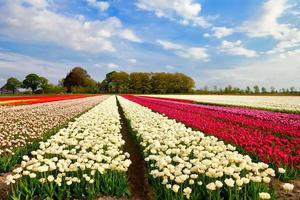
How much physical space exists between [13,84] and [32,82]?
25.4 feet

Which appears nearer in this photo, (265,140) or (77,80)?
(265,140)

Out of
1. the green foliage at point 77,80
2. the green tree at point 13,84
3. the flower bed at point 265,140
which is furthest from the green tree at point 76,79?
the flower bed at point 265,140

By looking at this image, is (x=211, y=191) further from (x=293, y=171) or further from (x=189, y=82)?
(x=189, y=82)

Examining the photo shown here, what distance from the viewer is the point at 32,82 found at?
127062mm

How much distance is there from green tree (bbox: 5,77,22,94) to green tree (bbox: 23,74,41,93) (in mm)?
3924

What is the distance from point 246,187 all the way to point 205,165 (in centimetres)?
79

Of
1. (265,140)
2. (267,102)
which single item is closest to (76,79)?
(267,102)

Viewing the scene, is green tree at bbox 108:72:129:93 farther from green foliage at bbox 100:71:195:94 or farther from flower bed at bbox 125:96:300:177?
flower bed at bbox 125:96:300:177

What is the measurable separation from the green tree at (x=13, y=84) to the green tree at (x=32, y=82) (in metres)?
3.92

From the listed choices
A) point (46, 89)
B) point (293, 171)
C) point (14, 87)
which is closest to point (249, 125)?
point (293, 171)

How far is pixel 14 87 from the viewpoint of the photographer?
421 ft

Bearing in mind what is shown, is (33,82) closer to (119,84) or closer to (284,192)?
(119,84)

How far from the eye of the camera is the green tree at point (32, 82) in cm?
12662

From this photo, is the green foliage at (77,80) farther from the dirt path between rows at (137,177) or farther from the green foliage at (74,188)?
the green foliage at (74,188)
